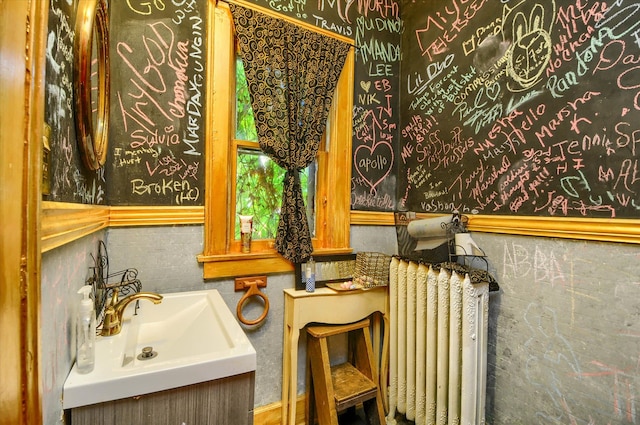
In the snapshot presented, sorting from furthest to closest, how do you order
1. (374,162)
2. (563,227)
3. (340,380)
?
(374,162), (340,380), (563,227)

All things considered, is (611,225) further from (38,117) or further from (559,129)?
(38,117)

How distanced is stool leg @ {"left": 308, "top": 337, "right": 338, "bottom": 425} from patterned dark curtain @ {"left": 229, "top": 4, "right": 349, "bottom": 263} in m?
0.48

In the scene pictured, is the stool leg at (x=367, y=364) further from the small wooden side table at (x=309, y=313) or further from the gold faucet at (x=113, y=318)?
the gold faucet at (x=113, y=318)

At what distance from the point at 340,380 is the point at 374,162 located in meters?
1.36

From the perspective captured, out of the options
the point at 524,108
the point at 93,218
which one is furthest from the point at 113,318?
the point at 524,108

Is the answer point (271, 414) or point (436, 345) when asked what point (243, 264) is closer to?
point (271, 414)

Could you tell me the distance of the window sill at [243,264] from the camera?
153cm

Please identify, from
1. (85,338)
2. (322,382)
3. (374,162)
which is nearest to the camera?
(85,338)

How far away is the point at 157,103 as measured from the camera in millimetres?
1428

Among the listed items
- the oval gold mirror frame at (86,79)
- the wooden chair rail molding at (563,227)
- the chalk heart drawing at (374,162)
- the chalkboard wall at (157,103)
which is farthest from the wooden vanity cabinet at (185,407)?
the chalk heart drawing at (374,162)

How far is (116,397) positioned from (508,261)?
153cm

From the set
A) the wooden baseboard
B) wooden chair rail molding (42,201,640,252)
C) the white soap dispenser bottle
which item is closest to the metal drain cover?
the white soap dispenser bottle

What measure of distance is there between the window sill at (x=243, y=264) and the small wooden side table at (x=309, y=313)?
0.15 meters

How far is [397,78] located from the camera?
207 centimetres
